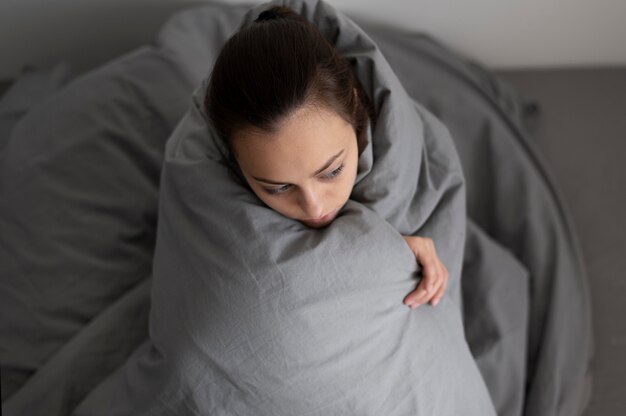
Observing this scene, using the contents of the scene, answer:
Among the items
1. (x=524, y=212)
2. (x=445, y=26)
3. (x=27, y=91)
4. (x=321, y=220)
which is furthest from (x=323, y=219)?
(x=27, y=91)

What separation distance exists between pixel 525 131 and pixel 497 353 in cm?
44

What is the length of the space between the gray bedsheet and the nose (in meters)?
0.04

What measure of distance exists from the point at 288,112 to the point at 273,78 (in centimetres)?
4

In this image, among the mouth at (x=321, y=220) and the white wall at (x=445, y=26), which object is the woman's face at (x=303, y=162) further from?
the white wall at (x=445, y=26)

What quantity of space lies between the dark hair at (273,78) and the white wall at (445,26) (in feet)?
1.82

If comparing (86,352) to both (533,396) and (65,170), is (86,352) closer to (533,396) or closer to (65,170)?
(65,170)

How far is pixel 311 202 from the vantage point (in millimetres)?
732

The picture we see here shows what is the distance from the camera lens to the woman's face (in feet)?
2.25

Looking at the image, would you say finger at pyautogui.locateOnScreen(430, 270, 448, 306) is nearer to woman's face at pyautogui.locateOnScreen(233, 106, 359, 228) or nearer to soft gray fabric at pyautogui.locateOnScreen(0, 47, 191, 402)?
woman's face at pyautogui.locateOnScreen(233, 106, 359, 228)

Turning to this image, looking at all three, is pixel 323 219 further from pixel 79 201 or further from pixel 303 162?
pixel 79 201

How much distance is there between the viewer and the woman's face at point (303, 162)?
69 cm

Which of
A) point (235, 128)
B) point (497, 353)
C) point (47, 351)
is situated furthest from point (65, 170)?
point (497, 353)

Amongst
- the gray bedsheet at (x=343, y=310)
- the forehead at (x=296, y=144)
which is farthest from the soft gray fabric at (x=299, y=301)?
the forehead at (x=296, y=144)

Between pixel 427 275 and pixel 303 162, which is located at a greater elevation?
pixel 303 162
